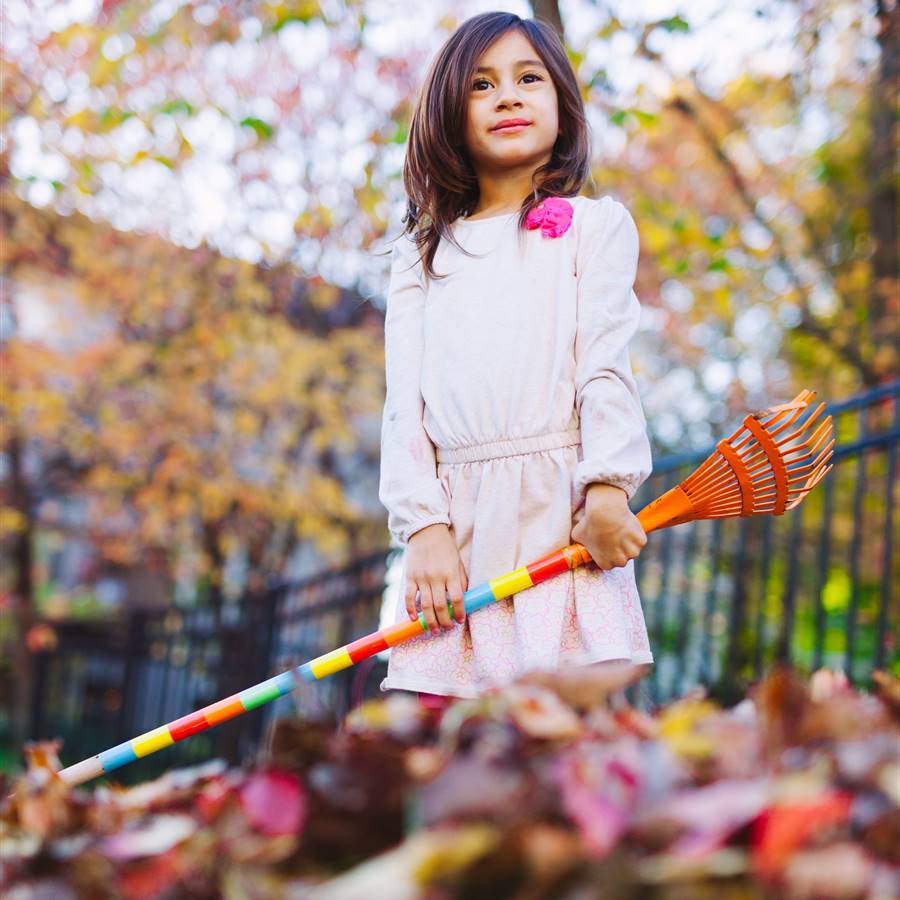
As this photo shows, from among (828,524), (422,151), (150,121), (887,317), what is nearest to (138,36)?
(150,121)

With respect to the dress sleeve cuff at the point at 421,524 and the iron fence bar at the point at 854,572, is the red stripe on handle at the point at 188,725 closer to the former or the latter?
the dress sleeve cuff at the point at 421,524

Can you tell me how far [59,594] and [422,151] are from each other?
11646 mm

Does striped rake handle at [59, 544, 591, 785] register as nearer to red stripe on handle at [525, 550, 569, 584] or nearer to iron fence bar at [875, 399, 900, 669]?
red stripe on handle at [525, 550, 569, 584]

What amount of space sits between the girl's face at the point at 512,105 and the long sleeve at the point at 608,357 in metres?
0.22

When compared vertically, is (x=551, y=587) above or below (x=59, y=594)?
below

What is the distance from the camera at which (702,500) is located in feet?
7.11

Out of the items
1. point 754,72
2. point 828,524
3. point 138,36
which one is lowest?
point 828,524

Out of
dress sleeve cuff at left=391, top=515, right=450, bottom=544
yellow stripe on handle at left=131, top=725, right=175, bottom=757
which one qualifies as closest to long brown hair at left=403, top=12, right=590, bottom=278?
dress sleeve cuff at left=391, top=515, right=450, bottom=544

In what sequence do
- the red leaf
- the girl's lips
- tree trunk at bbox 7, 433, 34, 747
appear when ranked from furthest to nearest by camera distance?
tree trunk at bbox 7, 433, 34, 747 → the girl's lips → the red leaf

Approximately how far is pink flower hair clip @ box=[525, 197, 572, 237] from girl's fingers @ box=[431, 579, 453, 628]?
768 millimetres

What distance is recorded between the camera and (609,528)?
6.37 feet

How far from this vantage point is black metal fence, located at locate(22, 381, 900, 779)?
394 centimetres

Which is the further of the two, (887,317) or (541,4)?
(887,317)

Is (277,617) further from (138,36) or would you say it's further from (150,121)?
(138,36)
